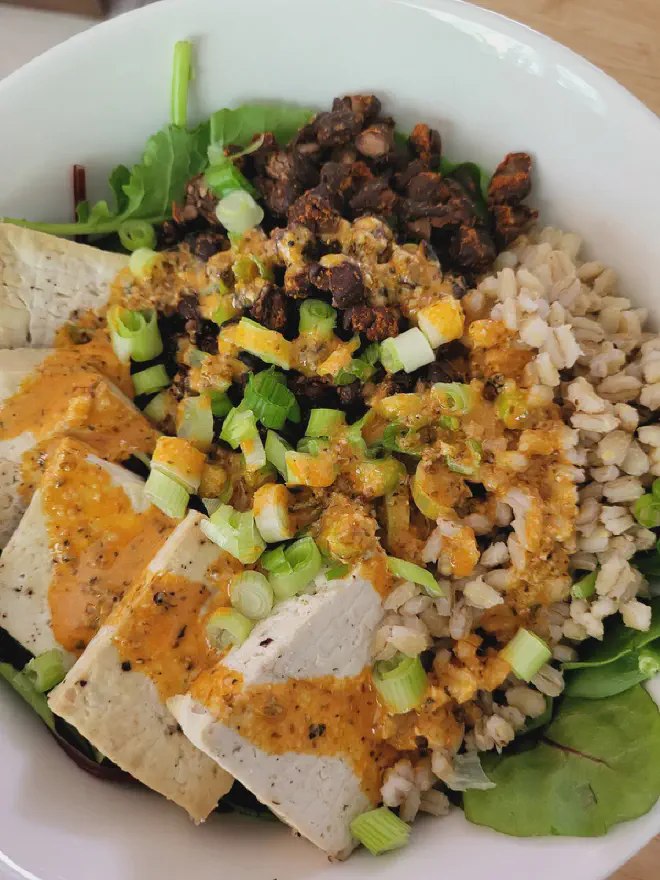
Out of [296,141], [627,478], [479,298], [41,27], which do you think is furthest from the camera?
[41,27]

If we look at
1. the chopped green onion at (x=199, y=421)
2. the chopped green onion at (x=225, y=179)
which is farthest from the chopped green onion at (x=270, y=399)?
the chopped green onion at (x=225, y=179)

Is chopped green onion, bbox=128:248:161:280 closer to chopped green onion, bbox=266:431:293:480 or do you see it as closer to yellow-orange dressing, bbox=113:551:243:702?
chopped green onion, bbox=266:431:293:480

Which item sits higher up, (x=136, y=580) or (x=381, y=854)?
(x=136, y=580)

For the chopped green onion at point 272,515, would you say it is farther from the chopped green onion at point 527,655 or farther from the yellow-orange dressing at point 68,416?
the chopped green onion at point 527,655

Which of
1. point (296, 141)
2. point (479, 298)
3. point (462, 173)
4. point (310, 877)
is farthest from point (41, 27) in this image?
point (310, 877)

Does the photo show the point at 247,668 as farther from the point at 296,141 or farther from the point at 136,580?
the point at 296,141

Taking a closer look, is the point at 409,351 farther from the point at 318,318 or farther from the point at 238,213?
the point at 238,213
